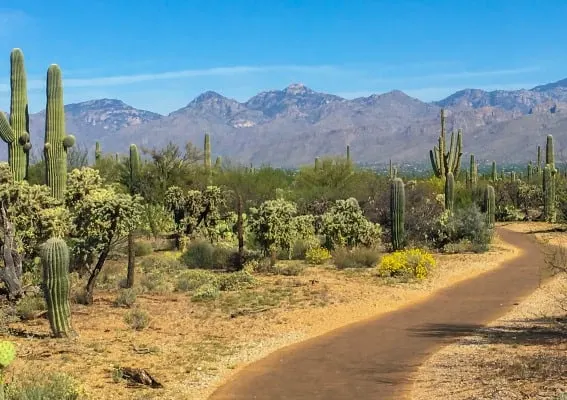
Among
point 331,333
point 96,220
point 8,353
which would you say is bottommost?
point 331,333

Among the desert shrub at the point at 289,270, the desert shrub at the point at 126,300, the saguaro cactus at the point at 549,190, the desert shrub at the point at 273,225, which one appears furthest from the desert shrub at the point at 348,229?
the saguaro cactus at the point at 549,190

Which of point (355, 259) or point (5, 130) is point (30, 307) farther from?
point (355, 259)

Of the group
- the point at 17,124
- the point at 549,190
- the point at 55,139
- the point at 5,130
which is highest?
the point at 17,124

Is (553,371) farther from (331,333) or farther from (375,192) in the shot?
(375,192)

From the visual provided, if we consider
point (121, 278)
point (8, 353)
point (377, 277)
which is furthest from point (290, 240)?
point (8, 353)

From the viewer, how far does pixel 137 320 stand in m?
13.7

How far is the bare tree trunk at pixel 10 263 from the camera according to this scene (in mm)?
14938

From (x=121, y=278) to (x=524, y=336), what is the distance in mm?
11433

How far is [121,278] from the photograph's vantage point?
1959 centimetres

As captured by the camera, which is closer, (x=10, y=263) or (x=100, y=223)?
(x=10, y=263)

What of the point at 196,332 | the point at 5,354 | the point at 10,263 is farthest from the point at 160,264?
the point at 5,354

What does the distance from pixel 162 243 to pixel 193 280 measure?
394 inches

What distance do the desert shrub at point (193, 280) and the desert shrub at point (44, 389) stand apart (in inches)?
353

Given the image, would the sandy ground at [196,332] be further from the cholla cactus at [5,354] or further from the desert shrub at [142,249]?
the desert shrub at [142,249]
